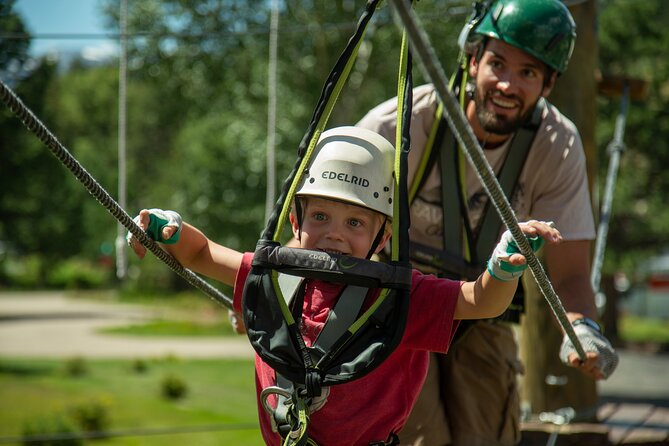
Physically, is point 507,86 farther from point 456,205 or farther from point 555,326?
point 555,326

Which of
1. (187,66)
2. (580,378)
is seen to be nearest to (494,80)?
(580,378)

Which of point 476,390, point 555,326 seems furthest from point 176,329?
point 476,390

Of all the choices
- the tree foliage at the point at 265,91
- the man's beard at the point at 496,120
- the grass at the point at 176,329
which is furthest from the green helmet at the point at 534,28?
the grass at the point at 176,329

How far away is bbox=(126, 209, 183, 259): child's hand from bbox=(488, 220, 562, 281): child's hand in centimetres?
80

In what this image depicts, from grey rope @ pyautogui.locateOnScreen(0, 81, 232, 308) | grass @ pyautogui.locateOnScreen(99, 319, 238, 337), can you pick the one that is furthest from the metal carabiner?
grass @ pyautogui.locateOnScreen(99, 319, 238, 337)

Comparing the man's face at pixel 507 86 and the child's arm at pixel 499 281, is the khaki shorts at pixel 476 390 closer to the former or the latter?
the man's face at pixel 507 86

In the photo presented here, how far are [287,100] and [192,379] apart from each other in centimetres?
528

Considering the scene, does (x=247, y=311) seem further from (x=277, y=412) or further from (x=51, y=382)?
(x=51, y=382)

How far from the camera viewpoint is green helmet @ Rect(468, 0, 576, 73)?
313cm

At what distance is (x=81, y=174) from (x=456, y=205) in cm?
142

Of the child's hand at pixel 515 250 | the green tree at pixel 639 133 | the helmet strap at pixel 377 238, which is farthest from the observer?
Result: the green tree at pixel 639 133

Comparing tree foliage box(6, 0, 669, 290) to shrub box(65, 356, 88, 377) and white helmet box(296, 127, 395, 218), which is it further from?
white helmet box(296, 127, 395, 218)

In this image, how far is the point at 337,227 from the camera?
2371 mm

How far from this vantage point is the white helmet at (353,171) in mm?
2350
